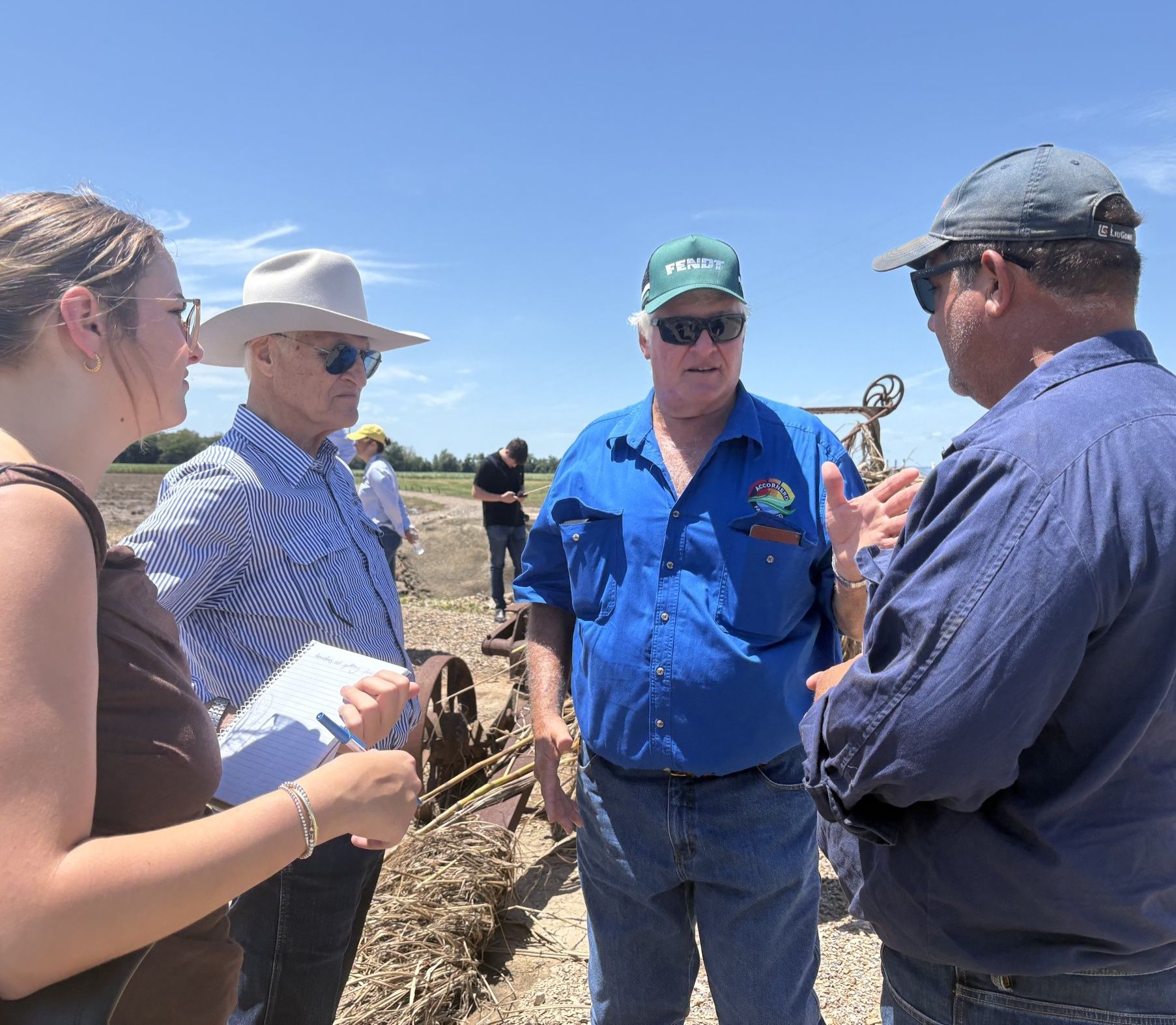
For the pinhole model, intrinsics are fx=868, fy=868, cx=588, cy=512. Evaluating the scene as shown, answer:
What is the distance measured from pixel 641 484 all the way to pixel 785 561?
43 centimetres

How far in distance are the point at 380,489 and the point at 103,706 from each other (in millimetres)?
7735

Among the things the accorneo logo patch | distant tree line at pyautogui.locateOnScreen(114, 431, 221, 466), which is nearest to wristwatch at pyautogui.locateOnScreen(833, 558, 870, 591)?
the accorneo logo patch

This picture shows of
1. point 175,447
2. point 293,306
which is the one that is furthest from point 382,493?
point 175,447

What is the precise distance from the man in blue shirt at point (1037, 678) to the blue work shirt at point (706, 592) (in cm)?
67

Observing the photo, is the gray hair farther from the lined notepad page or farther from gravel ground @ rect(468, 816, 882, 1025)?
gravel ground @ rect(468, 816, 882, 1025)

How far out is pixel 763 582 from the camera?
215 centimetres

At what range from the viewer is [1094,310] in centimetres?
137

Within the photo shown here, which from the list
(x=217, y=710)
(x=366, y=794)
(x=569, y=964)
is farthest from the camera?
(x=569, y=964)

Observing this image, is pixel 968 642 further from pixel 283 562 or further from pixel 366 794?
pixel 283 562

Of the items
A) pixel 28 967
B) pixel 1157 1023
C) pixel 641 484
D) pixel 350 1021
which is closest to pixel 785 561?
pixel 641 484

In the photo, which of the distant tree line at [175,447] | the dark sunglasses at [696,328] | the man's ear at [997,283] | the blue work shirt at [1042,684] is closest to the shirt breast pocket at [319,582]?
the dark sunglasses at [696,328]

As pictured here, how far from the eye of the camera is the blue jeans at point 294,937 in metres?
2.04

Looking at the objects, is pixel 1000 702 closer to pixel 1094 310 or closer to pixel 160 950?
pixel 1094 310

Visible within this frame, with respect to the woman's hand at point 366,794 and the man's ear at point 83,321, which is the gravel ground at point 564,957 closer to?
the woman's hand at point 366,794
